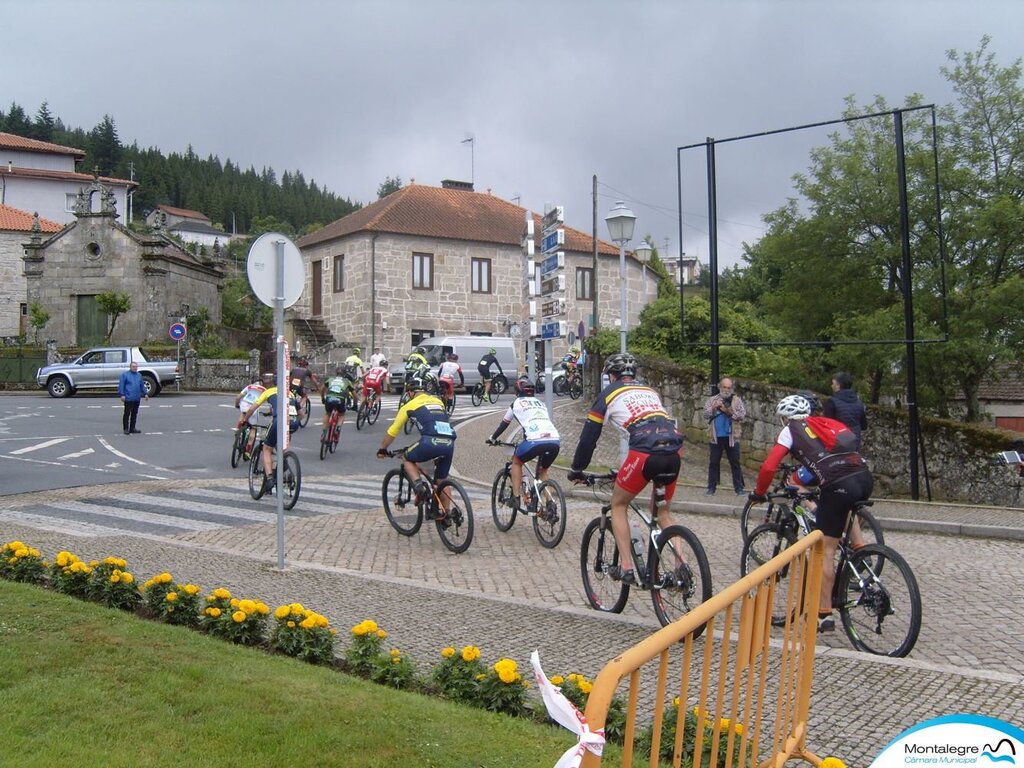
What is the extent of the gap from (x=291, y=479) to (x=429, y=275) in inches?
1372

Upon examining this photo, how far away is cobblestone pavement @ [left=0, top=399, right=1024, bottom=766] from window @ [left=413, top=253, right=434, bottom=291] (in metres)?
33.0

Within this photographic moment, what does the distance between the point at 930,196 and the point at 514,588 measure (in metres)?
→ 12.7

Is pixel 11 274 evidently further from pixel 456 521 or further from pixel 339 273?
pixel 456 521

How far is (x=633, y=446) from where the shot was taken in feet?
21.3

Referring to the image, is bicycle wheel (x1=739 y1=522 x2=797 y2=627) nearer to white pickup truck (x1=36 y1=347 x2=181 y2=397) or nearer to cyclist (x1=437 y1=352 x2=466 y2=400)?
cyclist (x1=437 y1=352 x2=466 y2=400)

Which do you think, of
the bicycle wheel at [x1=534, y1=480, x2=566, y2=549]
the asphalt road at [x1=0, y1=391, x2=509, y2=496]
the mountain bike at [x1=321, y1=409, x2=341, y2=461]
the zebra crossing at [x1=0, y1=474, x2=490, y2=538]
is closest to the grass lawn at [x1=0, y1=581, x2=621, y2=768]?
the bicycle wheel at [x1=534, y1=480, x2=566, y2=549]

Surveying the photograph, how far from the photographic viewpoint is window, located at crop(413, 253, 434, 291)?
45.8 meters

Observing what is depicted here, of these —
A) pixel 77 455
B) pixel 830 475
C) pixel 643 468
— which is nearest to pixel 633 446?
pixel 643 468

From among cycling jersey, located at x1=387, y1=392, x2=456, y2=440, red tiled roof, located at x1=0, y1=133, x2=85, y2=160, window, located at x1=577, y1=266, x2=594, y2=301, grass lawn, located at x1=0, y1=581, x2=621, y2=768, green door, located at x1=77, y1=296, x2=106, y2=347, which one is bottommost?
grass lawn, located at x1=0, y1=581, x2=621, y2=768

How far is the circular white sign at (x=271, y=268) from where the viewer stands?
8.34 meters

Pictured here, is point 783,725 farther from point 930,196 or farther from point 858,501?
point 930,196

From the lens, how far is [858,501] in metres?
5.99

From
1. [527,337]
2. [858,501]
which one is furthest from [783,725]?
[527,337]

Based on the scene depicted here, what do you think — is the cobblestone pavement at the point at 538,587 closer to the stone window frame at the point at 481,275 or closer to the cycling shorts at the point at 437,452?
the cycling shorts at the point at 437,452
